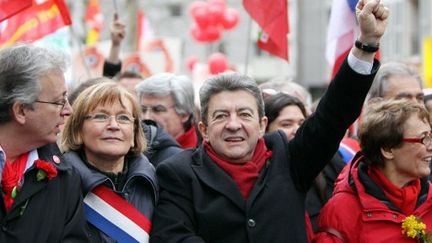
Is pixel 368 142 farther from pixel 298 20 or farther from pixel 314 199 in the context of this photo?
pixel 298 20

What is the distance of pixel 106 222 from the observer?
429 centimetres

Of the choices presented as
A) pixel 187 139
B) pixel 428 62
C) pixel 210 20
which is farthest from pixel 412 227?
pixel 210 20

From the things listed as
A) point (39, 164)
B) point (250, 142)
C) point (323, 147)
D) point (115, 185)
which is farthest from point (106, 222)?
point (323, 147)

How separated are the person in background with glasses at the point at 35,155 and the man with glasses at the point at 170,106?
2.15 meters

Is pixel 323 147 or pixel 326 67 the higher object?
→ pixel 323 147

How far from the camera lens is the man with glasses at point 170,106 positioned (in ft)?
20.6

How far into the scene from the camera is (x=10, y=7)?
20.4ft

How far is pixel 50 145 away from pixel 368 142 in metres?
1.59

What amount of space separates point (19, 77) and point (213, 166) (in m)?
1.00

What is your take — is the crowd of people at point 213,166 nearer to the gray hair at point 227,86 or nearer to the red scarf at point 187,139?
the gray hair at point 227,86

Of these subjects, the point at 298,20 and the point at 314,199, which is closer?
the point at 314,199

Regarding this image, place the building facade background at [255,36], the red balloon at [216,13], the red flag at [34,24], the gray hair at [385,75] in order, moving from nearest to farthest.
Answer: the gray hair at [385,75] → the red flag at [34,24] → the red balloon at [216,13] → the building facade background at [255,36]

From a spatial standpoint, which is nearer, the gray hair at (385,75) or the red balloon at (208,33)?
the gray hair at (385,75)

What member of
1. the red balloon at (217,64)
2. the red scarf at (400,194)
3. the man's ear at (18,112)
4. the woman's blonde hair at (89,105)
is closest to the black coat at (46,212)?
the man's ear at (18,112)
